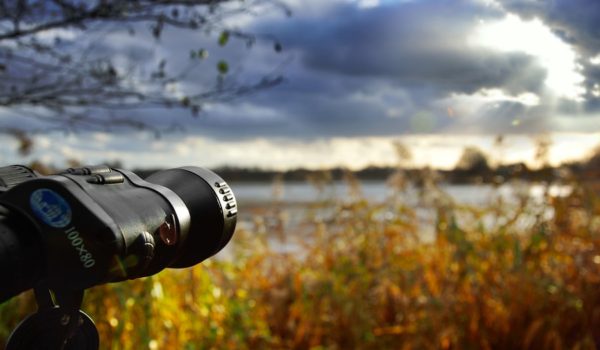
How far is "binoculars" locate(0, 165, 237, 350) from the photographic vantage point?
81 cm

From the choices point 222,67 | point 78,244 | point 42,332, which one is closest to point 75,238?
point 78,244

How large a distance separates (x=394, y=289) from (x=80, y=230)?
7.76ft

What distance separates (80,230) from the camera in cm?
80

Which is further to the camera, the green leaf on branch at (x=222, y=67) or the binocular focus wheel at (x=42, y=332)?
the green leaf on branch at (x=222, y=67)

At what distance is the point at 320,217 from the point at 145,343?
1.21 m

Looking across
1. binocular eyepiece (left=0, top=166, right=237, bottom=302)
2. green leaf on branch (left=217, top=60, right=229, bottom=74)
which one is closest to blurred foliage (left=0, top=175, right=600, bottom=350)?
green leaf on branch (left=217, top=60, right=229, bottom=74)

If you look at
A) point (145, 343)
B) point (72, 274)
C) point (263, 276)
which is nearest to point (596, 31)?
point (263, 276)

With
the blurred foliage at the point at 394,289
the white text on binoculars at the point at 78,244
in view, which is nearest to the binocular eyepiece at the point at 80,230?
the white text on binoculars at the point at 78,244

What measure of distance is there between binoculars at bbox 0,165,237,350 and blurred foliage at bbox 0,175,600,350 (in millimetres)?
1698

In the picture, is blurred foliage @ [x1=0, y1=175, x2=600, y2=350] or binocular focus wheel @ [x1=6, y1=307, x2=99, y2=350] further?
blurred foliage @ [x1=0, y1=175, x2=600, y2=350]

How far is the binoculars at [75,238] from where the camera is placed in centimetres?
81

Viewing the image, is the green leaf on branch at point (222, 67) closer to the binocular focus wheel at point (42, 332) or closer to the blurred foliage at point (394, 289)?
the blurred foliage at point (394, 289)

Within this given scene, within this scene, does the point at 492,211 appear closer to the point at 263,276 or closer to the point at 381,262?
the point at 381,262

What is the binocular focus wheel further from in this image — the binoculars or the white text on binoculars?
the white text on binoculars
